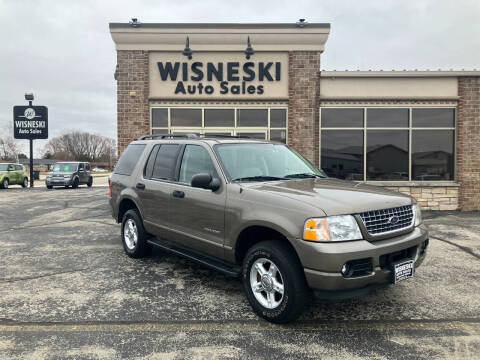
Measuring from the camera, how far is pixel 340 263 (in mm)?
3041

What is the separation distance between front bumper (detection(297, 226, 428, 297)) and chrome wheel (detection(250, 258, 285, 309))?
36 centimetres

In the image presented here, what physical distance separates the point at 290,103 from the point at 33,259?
27.6 ft

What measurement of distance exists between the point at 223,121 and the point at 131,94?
303 cm

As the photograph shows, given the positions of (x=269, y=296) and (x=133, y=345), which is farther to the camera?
(x=269, y=296)

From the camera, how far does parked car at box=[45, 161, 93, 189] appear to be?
2198 centimetres

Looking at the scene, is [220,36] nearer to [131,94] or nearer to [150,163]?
[131,94]

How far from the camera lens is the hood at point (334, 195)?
10.6ft

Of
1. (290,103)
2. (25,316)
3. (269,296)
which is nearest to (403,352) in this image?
(269,296)

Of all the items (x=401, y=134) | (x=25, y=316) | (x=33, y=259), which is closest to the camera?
(x=25, y=316)

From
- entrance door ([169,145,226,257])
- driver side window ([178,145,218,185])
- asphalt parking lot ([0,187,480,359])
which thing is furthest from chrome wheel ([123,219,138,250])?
driver side window ([178,145,218,185])

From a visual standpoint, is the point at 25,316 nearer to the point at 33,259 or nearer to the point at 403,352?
the point at 33,259

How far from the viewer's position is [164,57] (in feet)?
38.2

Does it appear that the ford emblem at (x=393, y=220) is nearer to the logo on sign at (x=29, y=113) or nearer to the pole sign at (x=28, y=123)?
the pole sign at (x=28, y=123)

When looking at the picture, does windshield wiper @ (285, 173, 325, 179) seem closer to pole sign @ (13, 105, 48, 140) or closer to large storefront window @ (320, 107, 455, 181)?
large storefront window @ (320, 107, 455, 181)
